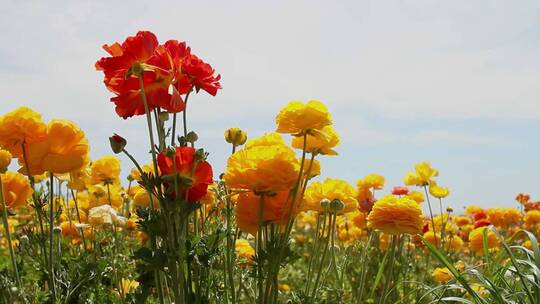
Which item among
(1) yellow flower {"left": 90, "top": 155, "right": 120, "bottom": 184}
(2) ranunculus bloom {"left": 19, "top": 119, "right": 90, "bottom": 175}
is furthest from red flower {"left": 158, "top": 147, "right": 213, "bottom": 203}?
(1) yellow flower {"left": 90, "top": 155, "right": 120, "bottom": 184}

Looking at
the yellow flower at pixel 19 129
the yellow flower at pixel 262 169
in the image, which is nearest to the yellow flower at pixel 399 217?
the yellow flower at pixel 262 169

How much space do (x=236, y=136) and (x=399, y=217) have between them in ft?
1.90

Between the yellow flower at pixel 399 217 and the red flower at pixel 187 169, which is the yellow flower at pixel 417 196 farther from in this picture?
the red flower at pixel 187 169

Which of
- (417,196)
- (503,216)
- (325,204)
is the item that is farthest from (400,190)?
(325,204)

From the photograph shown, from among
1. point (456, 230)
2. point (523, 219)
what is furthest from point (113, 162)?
point (523, 219)

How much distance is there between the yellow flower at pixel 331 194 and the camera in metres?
2.02

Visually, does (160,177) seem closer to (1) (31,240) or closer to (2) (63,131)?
(2) (63,131)

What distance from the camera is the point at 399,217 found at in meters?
1.90

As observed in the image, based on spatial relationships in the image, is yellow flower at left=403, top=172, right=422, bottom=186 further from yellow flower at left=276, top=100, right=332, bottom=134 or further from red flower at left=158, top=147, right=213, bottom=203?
red flower at left=158, top=147, right=213, bottom=203

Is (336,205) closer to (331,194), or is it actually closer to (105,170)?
(331,194)

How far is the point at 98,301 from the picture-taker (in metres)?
2.11

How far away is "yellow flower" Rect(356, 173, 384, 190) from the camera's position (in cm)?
362

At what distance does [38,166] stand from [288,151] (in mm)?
771

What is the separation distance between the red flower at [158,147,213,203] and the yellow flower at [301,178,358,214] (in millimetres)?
682
